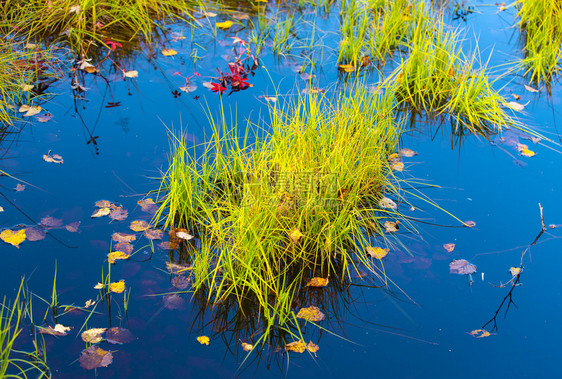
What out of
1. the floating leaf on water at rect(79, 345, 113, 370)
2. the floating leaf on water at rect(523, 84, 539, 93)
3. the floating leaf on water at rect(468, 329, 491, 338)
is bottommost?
the floating leaf on water at rect(468, 329, 491, 338)

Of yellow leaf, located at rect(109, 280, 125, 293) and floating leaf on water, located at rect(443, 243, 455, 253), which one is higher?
yellow leaf, located at rect(109, 280, 125, 293)

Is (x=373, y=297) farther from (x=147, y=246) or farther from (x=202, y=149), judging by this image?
(x=202, y=149)

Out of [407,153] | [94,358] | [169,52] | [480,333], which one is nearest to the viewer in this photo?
[94,358]

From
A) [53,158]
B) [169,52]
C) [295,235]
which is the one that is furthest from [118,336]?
[169,52]

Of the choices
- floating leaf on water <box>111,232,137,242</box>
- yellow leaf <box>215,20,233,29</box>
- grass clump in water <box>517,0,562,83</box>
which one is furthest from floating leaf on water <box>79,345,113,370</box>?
grass clump in water <box>517,0,562,83</box>

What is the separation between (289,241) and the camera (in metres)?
2.58

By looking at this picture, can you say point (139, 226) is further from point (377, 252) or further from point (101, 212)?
point (377, 252)

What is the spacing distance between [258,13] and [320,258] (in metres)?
3.19

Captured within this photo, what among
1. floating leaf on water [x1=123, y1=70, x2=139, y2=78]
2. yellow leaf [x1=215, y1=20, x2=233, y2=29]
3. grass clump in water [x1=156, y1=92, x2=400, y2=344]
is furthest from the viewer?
yellow leaf [x1=215, y1=20, x2=233, y2=29]

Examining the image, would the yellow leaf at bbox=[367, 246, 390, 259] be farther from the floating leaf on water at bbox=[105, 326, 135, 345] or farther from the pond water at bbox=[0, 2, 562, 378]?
the floating leaf on water at bbox=[105, 326, 135, 345]

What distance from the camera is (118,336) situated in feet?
7.00

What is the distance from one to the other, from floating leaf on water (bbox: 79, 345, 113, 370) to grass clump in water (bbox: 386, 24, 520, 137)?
9.05 ft

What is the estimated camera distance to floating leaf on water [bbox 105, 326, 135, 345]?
83.2 inches

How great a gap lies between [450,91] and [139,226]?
2.69m
